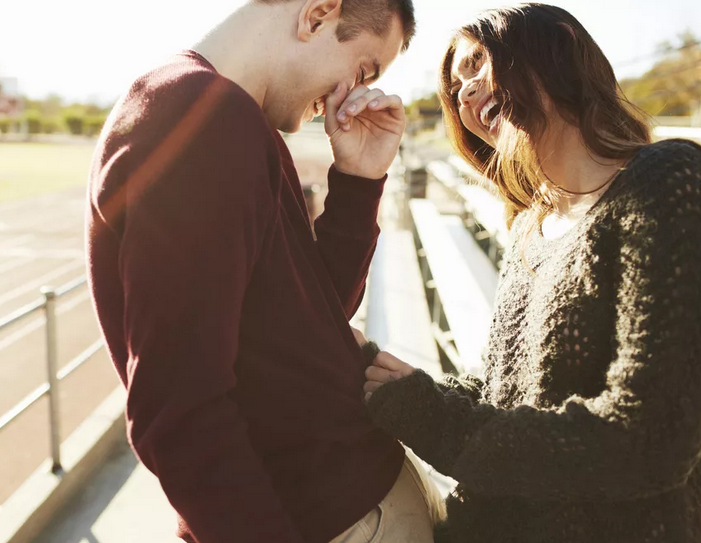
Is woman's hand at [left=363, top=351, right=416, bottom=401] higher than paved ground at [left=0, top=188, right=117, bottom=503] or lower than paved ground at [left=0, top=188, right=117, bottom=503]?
higher

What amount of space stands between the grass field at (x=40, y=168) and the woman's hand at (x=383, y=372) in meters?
36.6

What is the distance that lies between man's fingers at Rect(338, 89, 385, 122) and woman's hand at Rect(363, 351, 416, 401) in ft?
1.81

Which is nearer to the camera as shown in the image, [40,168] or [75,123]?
[40,168]

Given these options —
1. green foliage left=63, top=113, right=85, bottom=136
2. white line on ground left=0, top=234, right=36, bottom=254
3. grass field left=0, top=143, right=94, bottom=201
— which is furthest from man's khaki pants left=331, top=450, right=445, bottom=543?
green foliage left=63, top=113, right=85, bottom=136

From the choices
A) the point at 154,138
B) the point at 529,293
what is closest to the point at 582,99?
the point at 529,293

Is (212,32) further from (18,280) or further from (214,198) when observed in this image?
(18,280)

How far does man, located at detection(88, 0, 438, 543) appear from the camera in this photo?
38.1 inches

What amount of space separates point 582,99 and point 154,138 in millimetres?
916

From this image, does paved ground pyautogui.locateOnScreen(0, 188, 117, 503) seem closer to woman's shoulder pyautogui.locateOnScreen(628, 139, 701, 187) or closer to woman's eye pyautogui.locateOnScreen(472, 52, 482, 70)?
woman's eye pyautogui.locateOnScreen(472, 52, 482, 70)

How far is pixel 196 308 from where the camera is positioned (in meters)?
0.97

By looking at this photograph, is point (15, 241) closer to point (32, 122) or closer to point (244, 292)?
point (244, 292)

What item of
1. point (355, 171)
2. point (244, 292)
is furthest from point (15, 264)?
point (244, 292)

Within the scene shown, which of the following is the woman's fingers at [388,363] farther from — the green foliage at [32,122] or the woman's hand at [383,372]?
the green foliage at [32,122]

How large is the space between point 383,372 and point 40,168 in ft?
181
